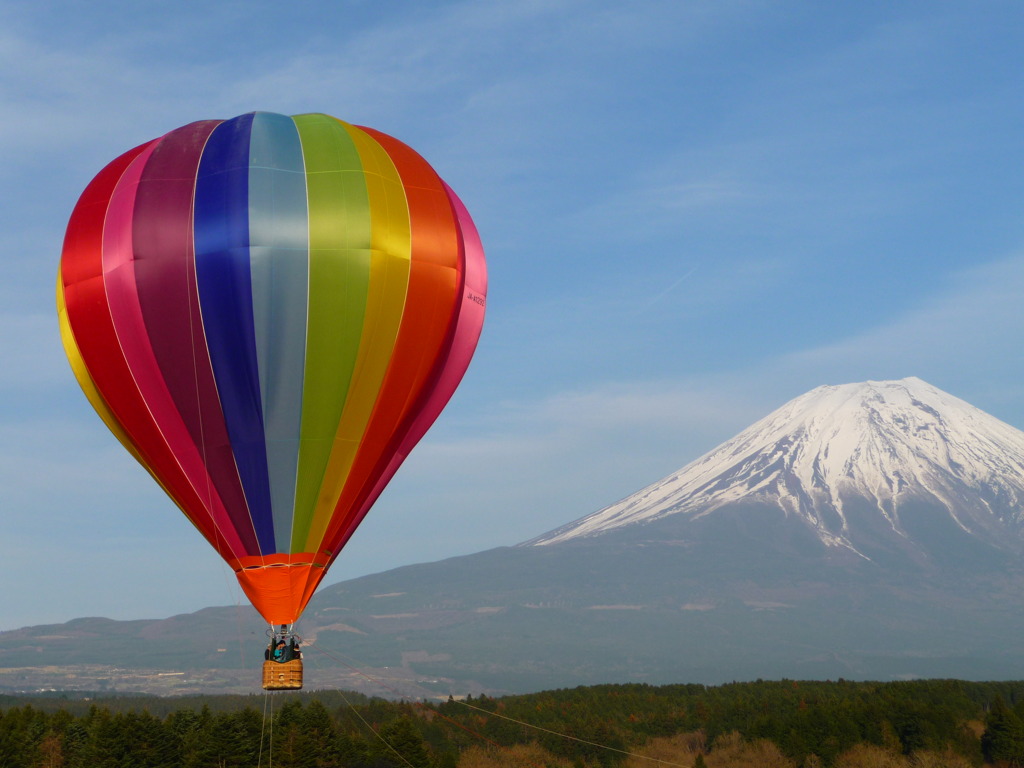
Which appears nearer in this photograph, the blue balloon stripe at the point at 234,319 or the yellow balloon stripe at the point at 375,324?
the blue balloon stripe at the point at 234,319

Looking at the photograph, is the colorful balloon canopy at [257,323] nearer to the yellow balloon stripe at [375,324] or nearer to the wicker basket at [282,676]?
the yellow balloon stripe at [375,324]

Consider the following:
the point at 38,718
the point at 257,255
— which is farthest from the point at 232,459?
the point at 38,718

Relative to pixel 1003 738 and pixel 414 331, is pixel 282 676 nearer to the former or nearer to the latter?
pixel 414 331

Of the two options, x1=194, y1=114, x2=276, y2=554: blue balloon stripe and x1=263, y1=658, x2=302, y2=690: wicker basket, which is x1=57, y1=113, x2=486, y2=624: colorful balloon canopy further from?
x1=263, y1=658, x2=302, y2=690: wicker basket

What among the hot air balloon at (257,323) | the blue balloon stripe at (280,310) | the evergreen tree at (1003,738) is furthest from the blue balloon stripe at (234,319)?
the evergreen tree at (1003,738)

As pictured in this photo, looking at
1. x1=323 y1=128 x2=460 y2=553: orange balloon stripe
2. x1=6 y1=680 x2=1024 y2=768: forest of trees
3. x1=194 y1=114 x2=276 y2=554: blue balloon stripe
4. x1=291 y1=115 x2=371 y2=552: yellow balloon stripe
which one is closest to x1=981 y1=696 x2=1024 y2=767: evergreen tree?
x1=6 y1=680 x2=1024 y2=768: forest of trees

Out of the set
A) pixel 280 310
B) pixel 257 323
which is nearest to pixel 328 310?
pixel 280 310
